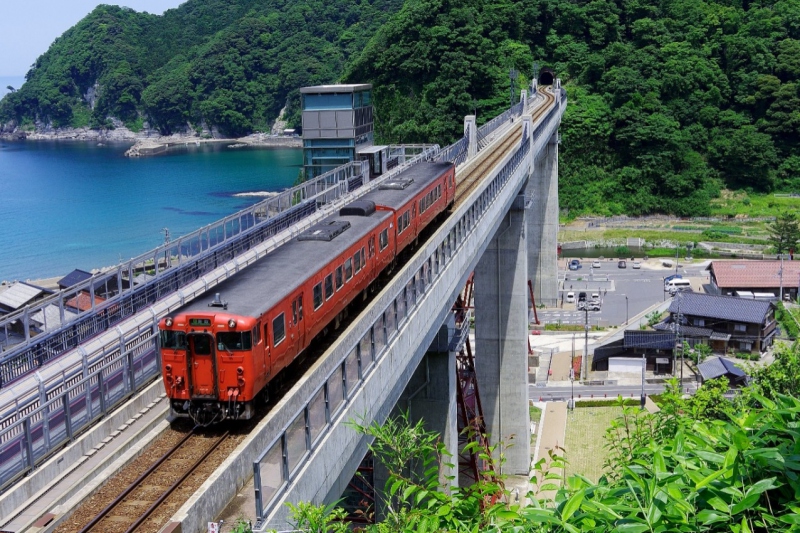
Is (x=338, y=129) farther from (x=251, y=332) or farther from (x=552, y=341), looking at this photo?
(x=251, y=332)

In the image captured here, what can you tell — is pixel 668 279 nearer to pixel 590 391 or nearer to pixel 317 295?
pixel 590 391

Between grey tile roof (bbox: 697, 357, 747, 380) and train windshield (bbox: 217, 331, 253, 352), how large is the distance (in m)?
30.1

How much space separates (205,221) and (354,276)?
72349mm

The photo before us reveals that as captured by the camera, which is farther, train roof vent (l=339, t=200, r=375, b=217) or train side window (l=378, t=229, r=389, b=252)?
train roof vent (l=339, t=200, r=375, b=217)

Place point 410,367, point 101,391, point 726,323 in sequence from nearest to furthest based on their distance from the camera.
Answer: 1. point 101,391
2. point 410,367
3. point 726,323

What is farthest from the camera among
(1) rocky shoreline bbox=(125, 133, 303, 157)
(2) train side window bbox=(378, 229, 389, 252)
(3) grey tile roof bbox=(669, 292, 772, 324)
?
(1) rocky shoreline bbox=(125, 133, 303, 157)

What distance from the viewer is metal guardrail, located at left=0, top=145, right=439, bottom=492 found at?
491 inches

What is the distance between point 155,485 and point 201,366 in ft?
8.27

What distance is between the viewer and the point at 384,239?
21.9 meters

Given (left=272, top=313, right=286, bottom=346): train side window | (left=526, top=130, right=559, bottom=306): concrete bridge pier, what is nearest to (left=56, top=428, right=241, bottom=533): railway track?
(left=272, top=313, right=286, bottom=346): train side window

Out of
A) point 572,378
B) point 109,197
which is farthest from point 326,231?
point 109,197

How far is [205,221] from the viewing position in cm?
8900

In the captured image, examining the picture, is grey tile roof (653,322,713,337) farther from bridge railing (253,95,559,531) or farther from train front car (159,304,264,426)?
train front car (159,304,264,426)

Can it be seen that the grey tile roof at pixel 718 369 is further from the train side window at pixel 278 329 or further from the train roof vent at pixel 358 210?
the train side window at pixel 278 329
